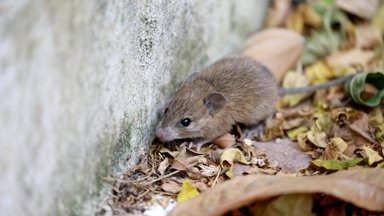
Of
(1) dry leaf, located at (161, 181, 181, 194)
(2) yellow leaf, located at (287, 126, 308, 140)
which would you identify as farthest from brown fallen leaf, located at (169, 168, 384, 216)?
(2) yellow leaf, located at (287, 126, 308, 140)

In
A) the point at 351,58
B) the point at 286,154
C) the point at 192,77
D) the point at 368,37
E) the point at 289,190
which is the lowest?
the point at 286,154

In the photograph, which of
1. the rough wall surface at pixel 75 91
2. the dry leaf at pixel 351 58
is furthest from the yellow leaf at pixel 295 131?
the dry leaf at pixel 351 58

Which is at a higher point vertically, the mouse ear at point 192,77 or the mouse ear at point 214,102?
the mouse ear at point 192,77

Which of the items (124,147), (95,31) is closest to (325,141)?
(124,147)

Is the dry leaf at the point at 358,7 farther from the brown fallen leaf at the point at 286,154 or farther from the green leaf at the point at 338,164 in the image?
the green leaf at the point at 338,164

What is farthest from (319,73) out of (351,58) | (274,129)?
(274,129)

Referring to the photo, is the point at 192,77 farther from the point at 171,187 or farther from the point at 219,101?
the point at 171,187

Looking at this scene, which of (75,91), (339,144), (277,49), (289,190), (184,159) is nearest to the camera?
(75,91)
